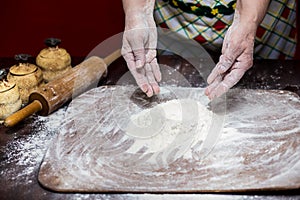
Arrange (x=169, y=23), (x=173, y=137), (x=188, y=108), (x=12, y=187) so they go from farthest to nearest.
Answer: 1. (x=169, y=23)
2. (x=188, y=108)
3. (x=173, y=137)
4. (x=12, y=187)

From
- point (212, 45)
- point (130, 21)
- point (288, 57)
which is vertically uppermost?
point (130, 21)

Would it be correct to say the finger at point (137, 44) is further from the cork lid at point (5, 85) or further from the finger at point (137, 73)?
the cork lid at point (5, 85)

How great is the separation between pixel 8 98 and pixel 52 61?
0.23 m

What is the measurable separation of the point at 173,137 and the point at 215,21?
58 cm

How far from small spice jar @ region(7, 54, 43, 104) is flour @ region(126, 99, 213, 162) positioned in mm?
335

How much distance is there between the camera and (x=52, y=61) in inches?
55.9

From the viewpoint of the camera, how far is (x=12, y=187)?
3.34 feet

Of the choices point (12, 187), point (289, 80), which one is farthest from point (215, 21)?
point (12, 187)

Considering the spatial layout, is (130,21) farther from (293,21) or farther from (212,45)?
(293,21)

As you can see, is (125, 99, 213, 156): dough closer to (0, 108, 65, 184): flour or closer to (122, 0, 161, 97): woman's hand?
(122, 0, 161, 97): woman's hand

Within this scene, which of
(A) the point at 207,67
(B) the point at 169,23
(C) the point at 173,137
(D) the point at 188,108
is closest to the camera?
(C) the point at 173,137

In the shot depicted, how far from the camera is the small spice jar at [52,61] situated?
1.42m

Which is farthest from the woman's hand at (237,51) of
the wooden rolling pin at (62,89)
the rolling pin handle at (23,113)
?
the rolling pin handle at (23,113)

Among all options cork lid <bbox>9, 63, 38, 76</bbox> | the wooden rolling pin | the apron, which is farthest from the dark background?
cork lid <bbox>9, 63, 38, 76</bbox>
